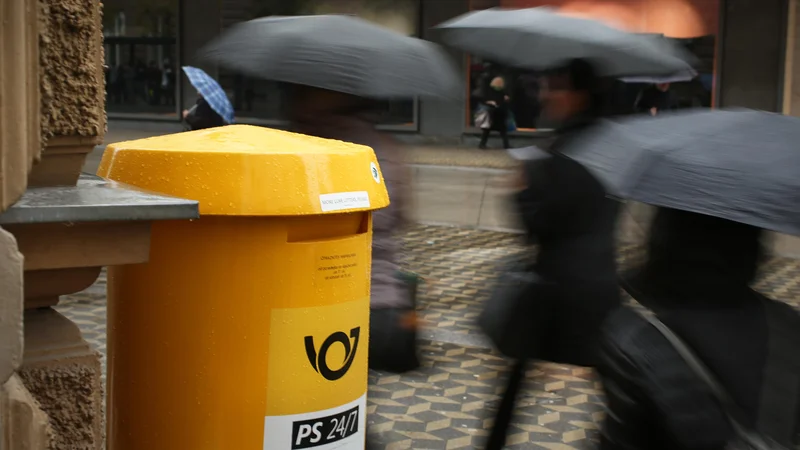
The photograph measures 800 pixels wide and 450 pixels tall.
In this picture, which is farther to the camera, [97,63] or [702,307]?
[702,307]

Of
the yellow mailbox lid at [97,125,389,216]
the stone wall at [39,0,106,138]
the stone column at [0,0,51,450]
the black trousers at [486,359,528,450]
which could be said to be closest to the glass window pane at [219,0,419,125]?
the black trousers at [486,359,528,450]

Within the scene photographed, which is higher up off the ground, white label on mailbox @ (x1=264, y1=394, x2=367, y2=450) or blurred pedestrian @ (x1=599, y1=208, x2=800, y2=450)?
blurred pedestrian @ (x1=599, y1=208, x2=800, y2=450)

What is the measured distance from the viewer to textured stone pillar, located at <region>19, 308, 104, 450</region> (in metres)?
2.33

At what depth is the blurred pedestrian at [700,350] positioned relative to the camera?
238 cm

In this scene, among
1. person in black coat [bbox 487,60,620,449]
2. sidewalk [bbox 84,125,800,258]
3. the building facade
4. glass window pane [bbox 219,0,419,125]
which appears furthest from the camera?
glass window pane [bbox 219,0,419,125]

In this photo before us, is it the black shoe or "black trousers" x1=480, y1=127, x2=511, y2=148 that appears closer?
the black shoe

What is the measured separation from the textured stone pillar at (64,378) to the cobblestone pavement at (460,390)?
1747 millimetres

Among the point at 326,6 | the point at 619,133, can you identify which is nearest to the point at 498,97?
the point at 326,6

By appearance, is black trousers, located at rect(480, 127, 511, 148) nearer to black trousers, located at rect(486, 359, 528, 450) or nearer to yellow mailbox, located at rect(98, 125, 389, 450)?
black trousers, located at rect(486, 359, 528, 450)

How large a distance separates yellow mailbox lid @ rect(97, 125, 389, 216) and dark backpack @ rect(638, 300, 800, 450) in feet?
2.83

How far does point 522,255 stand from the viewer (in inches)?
159

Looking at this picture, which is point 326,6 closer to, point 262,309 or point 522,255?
point 522,255

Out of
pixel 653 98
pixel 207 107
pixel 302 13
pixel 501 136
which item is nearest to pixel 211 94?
pixel 207 107

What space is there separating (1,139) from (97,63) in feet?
1.22
